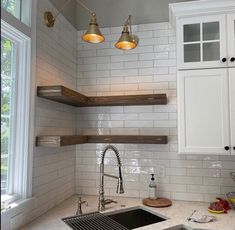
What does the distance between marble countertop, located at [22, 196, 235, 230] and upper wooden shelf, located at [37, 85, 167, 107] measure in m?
0.92

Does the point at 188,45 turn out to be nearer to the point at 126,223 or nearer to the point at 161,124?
the point at 161,124

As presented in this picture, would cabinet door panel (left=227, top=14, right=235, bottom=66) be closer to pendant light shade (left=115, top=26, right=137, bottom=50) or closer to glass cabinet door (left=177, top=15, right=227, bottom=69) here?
glass cabinet door (left=177, top=15, right=227, bottom=69)

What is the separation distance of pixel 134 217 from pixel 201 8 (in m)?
1.83

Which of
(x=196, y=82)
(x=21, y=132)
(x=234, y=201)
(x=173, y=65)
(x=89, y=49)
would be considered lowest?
(x=234, y=201)

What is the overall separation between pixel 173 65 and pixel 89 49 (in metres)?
0.91

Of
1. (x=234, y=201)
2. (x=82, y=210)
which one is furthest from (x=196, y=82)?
(x=82, y=210)

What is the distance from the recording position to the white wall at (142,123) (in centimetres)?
232

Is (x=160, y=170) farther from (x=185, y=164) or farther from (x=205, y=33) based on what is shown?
(x=205, y=33)

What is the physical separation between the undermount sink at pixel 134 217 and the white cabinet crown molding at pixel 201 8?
1.68 metres

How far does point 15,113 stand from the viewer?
1.77 meters

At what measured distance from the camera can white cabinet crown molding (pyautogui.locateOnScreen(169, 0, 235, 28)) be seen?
1.99m

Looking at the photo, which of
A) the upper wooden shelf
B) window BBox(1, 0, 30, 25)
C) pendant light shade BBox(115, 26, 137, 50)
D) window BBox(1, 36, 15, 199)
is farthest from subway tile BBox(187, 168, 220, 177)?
window BBox(1, 0, 30, 25)

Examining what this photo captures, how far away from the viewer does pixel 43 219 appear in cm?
184

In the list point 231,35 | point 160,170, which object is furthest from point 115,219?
point 231,35
